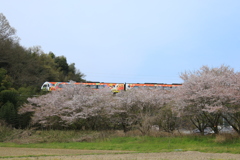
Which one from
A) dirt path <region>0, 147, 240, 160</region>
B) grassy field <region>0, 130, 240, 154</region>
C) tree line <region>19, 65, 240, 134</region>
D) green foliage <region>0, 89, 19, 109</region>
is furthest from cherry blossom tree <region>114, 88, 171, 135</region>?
green foliage <region>0, 89, 19, 109</region>

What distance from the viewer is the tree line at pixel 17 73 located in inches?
1046

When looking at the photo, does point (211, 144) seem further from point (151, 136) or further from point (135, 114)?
point (135, 114)

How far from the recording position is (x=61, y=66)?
222 feet

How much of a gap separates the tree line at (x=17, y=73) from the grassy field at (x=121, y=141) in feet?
17.6

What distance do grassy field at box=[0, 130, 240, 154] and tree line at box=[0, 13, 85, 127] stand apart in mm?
5374

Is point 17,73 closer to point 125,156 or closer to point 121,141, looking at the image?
point 121,141

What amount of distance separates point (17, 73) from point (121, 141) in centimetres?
3184

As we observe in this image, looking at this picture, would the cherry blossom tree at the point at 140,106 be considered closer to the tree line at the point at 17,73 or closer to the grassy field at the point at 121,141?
the grassy field at the point at 121,141

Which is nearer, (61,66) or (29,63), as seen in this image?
(29,63)

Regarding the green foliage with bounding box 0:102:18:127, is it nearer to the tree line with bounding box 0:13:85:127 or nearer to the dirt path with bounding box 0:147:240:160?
the tree line with bounding box 0:13:85:127

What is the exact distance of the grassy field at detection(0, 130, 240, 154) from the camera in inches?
631

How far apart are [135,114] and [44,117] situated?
8903 mm

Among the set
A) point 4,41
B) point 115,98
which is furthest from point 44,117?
point 4,41

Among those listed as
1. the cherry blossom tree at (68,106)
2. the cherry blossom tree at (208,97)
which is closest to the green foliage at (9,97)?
the cherry blossom tree at (68,106)
